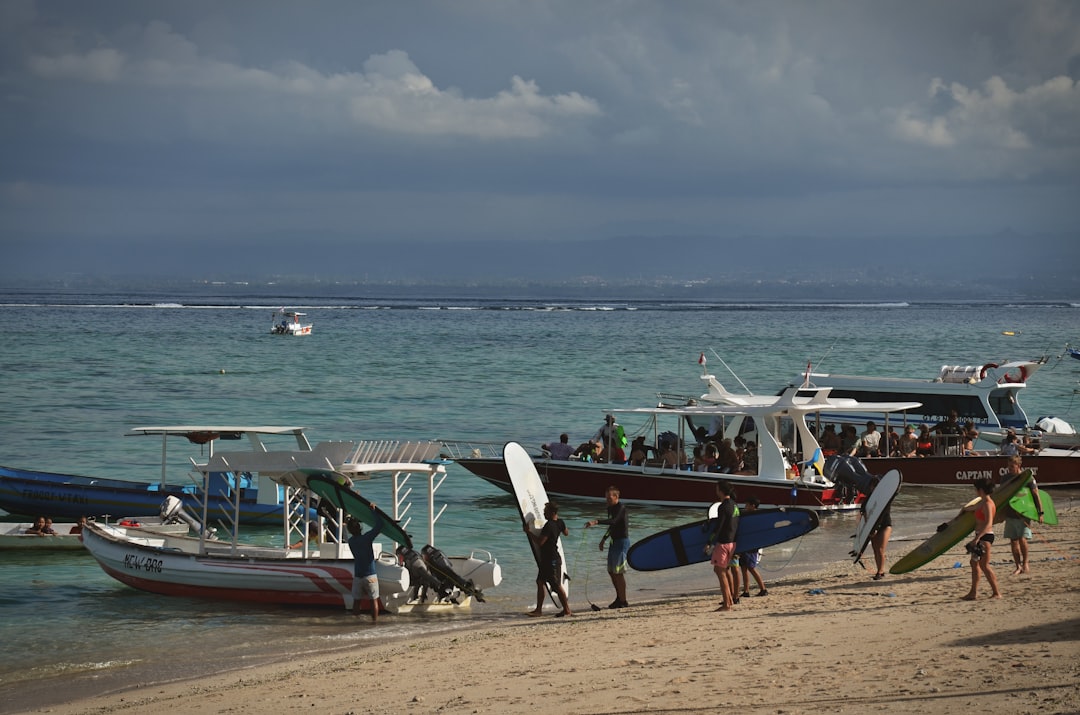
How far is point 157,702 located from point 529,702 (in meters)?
4.25

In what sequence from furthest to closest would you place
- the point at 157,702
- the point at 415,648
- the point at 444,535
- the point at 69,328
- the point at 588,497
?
the point at 69,328, the point at 588,497, the point at 444,535, the point at 415,648, the point at 157,702

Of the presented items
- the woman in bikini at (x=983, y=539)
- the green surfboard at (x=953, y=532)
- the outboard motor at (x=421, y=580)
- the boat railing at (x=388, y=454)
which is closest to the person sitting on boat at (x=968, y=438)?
the green surfboard at (x=953, y=532)

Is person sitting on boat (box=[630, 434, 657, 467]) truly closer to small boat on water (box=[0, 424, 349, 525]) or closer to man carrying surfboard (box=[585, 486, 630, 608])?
small boat on water (box=[0, 424, 349, 525])

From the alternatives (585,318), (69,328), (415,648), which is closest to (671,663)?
(415,648)

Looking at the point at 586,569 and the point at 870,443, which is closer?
the point at 586,569

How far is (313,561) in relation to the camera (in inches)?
708

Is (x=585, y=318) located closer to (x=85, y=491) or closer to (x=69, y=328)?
(x=69, y=328)

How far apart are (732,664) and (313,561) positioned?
7845 mm

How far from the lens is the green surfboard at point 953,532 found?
16.1 meters

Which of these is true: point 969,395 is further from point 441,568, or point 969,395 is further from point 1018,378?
point 441,568

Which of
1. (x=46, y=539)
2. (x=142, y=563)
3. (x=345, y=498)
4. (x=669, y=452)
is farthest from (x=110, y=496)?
(x=669, y=452)

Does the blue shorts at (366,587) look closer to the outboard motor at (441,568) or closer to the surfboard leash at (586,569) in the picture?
the outboard motor at (441,568)

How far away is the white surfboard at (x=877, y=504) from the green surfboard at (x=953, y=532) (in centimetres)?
75

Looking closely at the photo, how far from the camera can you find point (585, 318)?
161250mm
